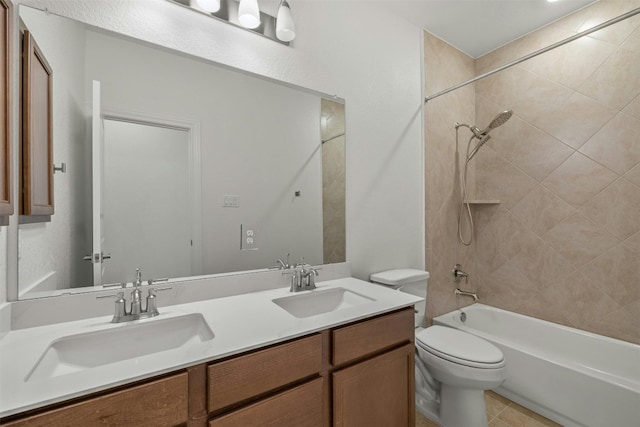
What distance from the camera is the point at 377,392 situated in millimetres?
1166

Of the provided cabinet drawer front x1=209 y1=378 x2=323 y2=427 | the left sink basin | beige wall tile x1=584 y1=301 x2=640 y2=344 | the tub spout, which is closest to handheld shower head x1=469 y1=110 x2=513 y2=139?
the tub spout

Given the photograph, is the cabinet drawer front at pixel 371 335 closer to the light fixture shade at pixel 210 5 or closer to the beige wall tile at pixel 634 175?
the light fixture shade at pixel 210 5

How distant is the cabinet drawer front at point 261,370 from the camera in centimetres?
81

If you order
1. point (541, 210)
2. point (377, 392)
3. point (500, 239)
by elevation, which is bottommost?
point (377, 392)

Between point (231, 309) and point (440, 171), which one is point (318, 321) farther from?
point (440, 171)

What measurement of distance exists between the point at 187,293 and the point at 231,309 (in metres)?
0.24

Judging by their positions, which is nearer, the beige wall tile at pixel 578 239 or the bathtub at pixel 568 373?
the bathtub at pixel 568 373

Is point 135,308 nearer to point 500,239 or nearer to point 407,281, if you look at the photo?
point 407,281

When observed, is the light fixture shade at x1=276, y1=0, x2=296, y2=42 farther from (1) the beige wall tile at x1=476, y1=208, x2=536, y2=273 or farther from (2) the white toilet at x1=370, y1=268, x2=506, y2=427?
(1) the beige wall tile at x1=476, y1=208, x2=536, y2=273

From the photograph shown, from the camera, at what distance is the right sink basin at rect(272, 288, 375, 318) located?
1.35 metres

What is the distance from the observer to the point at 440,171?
229cm

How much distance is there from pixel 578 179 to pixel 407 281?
4.78 feet

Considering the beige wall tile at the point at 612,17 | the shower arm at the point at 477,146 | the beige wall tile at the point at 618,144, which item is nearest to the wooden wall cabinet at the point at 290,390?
the shower arm at the point at 477,146

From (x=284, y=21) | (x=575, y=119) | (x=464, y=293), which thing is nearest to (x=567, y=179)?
(x=575, y=119)
